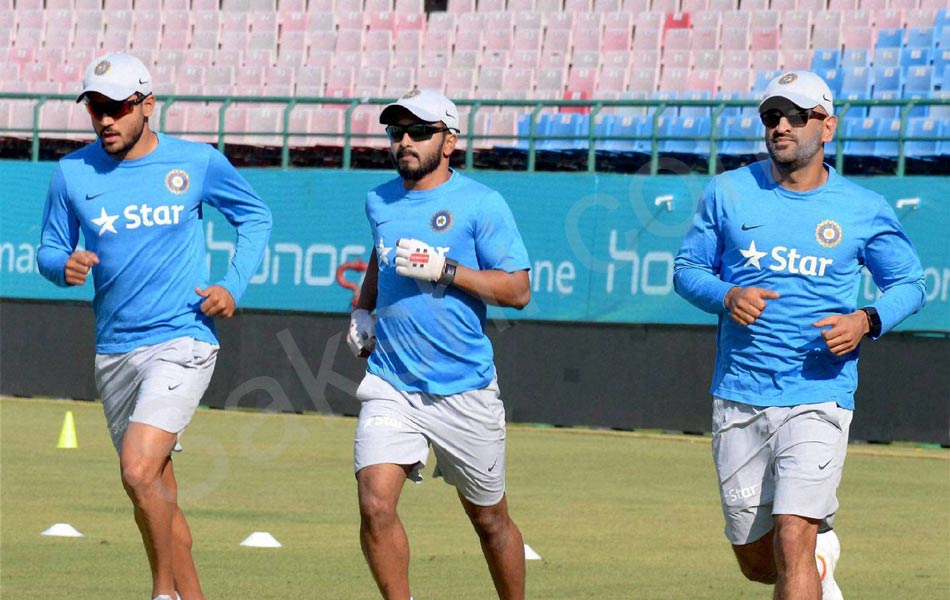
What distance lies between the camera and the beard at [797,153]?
22.7 ft

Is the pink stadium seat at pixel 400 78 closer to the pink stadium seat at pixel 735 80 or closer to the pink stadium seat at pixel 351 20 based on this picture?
the pink stadium seat at pixel 351 20

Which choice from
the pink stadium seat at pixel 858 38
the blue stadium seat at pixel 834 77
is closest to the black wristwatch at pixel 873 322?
the blue stadium seat at pixel 834 77

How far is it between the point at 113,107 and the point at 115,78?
17cm

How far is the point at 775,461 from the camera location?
22.4ft

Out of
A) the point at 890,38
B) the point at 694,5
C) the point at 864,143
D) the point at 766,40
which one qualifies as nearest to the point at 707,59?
the point at 766,40

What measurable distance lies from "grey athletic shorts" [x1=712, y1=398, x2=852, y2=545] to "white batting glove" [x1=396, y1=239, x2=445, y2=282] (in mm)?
1266

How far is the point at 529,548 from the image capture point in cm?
1030

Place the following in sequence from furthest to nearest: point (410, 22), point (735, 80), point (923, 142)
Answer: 1. point (410, 22)
2. point (735, 80)
3. point (923, 142)

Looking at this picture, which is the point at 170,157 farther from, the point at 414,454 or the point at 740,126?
the point at 740,126

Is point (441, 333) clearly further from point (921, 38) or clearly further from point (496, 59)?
point (496, 59)

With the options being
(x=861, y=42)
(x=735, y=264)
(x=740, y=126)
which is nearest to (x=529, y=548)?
(x=735, y=264)

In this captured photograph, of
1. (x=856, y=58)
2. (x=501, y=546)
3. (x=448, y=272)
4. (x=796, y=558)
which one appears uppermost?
(x=856, y=58)

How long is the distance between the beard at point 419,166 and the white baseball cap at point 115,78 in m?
1.16

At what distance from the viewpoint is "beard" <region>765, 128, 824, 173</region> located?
22.7 ft
